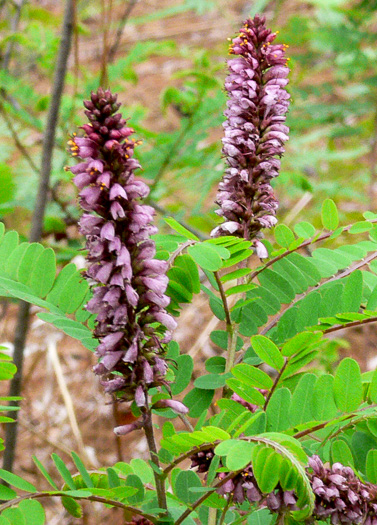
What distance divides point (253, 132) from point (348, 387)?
15.3 inches

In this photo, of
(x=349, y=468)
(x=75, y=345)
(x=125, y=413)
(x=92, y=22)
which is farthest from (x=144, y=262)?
(x=92, y=22)

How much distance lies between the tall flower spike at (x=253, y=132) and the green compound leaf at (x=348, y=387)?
0.69 ft

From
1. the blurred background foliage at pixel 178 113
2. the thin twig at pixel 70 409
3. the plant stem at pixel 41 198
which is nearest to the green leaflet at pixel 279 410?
the blurred background foliage at pixel 178 113

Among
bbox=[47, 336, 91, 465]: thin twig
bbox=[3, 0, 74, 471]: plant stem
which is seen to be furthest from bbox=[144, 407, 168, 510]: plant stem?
bbox=[47, 336, 91, 465]: thin twig

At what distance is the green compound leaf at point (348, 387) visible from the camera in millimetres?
792

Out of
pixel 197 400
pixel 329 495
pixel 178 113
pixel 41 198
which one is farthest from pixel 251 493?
pixel 178 113

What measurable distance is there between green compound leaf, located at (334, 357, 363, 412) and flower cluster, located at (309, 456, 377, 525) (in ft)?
0.26

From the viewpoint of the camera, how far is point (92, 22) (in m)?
5.83

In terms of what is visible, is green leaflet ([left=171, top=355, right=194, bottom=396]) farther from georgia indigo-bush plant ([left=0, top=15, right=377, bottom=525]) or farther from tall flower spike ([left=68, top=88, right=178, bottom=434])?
tall flower spike ([left=68, top=88, right=178, bottom=434])

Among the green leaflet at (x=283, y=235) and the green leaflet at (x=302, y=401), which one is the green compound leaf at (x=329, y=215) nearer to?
the green leaflet at (x=283, y=235)

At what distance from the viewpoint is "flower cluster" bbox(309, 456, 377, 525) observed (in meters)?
0.75

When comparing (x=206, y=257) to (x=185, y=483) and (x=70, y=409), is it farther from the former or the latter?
(x=70, y=409)

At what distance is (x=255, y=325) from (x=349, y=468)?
0.27 m

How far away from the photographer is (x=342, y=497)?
0.75 metres
